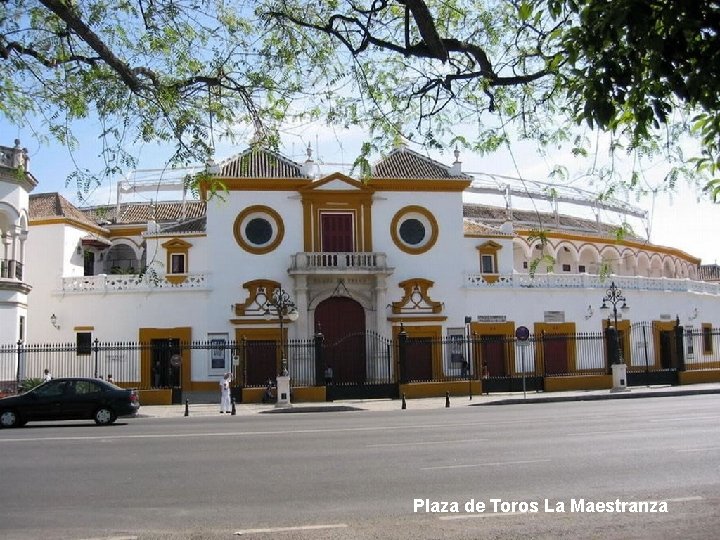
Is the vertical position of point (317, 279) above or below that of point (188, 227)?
below

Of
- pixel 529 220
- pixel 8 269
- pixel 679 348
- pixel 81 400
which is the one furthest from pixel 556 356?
pixel 8 269

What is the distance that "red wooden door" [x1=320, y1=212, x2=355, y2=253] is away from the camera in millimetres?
32875

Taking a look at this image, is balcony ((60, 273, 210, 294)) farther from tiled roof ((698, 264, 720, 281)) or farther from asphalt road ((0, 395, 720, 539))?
tiled roof ((698, 264, 720, 281))

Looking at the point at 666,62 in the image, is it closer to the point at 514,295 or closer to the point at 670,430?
the point at 670,430

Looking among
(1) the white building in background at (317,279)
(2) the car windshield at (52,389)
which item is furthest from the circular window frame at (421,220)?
(2) the car windshield at (52,389)

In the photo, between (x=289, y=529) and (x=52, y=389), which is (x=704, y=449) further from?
(x=52, y=389)

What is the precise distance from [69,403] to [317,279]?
47.8ft

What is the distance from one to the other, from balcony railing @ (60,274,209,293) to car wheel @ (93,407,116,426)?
505 inches

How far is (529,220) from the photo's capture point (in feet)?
153

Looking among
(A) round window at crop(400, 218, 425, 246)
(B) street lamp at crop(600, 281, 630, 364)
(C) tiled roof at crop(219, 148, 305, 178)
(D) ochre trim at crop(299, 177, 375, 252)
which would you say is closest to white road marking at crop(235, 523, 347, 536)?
(B) street lamp at crop(600, 281, 630, 364)

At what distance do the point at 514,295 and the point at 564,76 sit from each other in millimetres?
26074

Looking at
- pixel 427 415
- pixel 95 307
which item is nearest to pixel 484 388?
pixel 427 415

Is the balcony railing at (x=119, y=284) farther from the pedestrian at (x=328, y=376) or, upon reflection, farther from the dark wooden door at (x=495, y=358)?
the dark wooden door at (x=495, y=358)

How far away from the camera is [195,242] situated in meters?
33.4
